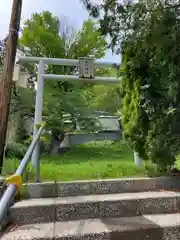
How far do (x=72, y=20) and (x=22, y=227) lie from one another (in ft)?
44.3

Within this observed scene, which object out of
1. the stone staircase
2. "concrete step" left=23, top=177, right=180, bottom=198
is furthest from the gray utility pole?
the stone staircase

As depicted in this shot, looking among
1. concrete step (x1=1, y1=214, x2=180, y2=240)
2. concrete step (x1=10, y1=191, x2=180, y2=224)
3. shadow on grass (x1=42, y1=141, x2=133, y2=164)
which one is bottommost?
concrete step (x1=1, y1=214, x2=180, y2=240)

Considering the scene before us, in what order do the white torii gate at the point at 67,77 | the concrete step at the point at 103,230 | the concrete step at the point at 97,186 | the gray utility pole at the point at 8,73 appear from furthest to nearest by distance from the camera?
the white torii gate at the point at 67,77 → the gray utility pole at the point at 8,73 → the concrete step at the point at 97,186 → the concrete step at the point at 103,230

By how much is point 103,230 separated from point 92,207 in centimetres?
36

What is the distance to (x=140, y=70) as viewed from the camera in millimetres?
3494

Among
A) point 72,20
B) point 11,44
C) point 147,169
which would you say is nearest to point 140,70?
point 147,169

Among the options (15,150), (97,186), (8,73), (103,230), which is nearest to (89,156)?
(15,150)

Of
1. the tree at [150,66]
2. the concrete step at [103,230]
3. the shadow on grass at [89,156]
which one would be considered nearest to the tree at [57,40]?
the shadow on grass at [89,156]

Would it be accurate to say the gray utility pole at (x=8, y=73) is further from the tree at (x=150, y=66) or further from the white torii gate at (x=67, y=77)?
the tree at (x=150, y=66)

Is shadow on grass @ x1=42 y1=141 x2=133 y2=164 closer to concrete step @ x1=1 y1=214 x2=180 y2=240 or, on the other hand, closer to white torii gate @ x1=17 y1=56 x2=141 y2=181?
white torii gate @ x1=17 y1=56 x2=141 y2=181

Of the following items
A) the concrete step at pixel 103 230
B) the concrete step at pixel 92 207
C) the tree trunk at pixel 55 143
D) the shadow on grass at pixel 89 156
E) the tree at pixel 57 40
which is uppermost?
the tree at pixel 57 40

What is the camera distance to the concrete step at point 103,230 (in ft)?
7.31

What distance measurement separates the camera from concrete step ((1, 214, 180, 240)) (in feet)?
7.31

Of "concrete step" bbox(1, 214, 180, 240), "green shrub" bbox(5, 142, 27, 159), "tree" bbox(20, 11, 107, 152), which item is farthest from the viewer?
"tree" bbox(20, 11, 107, 152)
